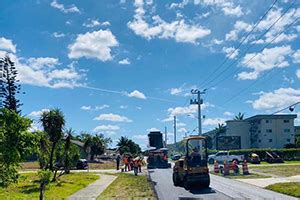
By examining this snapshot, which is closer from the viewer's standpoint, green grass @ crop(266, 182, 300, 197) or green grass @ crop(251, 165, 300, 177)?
green grass @ crop(266, 182, 300, 197)

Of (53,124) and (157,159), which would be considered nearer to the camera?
(53,124)

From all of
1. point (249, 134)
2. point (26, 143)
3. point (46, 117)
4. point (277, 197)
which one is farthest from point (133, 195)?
point (249, 134)

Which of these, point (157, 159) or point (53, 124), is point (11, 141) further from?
point (157, 159)

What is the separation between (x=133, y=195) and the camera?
21141 millimetres

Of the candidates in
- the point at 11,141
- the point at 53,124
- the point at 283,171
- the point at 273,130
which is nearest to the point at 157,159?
the point at 283,171

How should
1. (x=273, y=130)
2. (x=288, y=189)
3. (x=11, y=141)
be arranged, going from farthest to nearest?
1. (x=273, y=130)
2. (x=288, y=189)
3. (x=11, y=141)

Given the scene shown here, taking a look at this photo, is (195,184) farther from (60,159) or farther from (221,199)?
(60,159)

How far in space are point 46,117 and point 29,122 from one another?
708 inches

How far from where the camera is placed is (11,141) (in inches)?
515

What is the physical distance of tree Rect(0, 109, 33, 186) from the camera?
42.2 ft

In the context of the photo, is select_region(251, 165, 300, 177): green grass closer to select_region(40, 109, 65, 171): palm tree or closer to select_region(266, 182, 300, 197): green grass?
select_region(266, 182, 300, 197): green grass

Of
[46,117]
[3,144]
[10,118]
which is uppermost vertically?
[46,117]

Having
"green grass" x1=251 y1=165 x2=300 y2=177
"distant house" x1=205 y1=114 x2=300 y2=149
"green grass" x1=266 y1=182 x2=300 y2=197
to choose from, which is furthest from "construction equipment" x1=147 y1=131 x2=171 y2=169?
"distant house" x1=205 y1=114 x2=300 y2=149

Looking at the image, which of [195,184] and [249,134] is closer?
[195,184]
